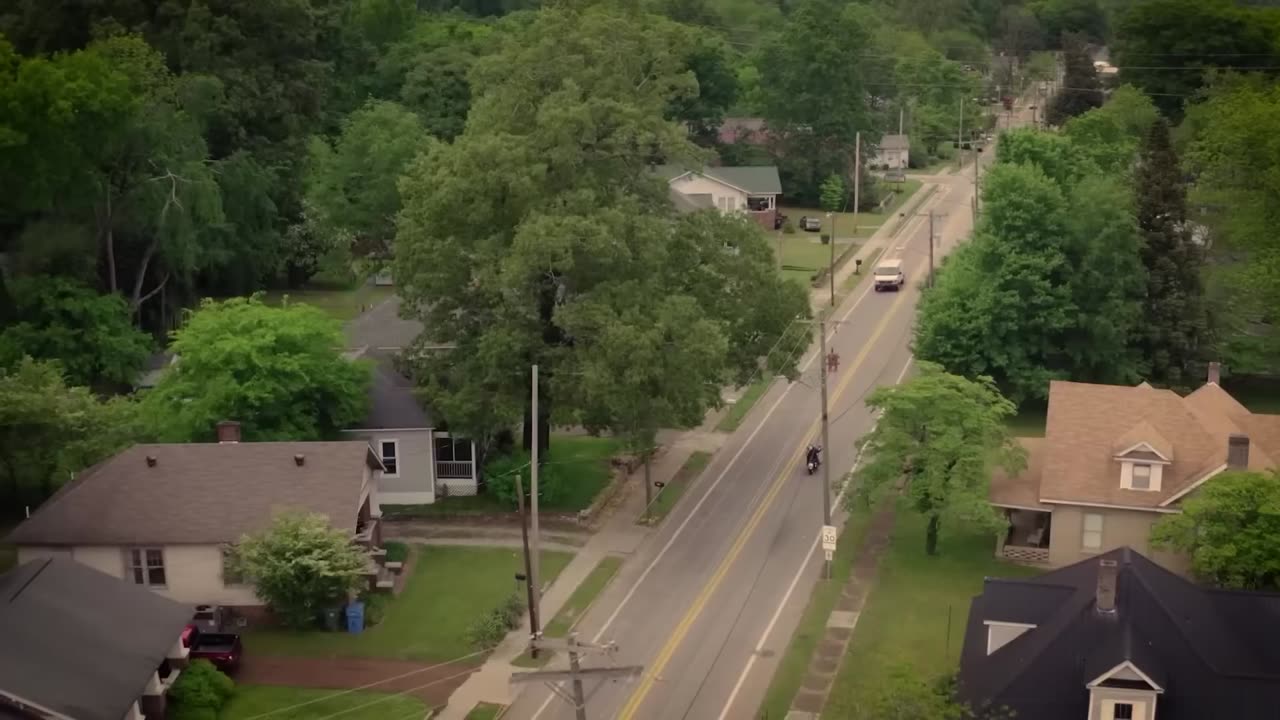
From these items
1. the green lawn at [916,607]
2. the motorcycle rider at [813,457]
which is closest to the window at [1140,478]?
the green lawn at [916,607]

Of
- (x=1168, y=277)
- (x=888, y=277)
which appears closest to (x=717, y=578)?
(x=1168, y=277)

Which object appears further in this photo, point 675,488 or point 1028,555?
point 675,488

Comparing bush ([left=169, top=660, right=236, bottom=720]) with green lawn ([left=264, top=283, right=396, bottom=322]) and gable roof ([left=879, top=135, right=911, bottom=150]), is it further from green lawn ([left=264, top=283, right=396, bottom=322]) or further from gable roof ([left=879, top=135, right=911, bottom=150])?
gable roof ([left=879, top=135, right=911, bottom=150])

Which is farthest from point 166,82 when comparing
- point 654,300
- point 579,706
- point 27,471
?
point 579,706

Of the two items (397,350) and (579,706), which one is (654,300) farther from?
(579,706)

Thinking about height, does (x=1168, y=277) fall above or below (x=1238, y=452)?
above

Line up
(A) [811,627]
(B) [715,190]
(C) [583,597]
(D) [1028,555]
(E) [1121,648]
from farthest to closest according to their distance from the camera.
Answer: (B) [715,190], (D) [1028,555], (C) [583,597], (A) [811,627], (E) [1121,648]

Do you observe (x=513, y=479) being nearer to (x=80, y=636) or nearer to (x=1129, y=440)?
(x=80, y=636)

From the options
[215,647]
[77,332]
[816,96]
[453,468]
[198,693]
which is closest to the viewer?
[198,693]
